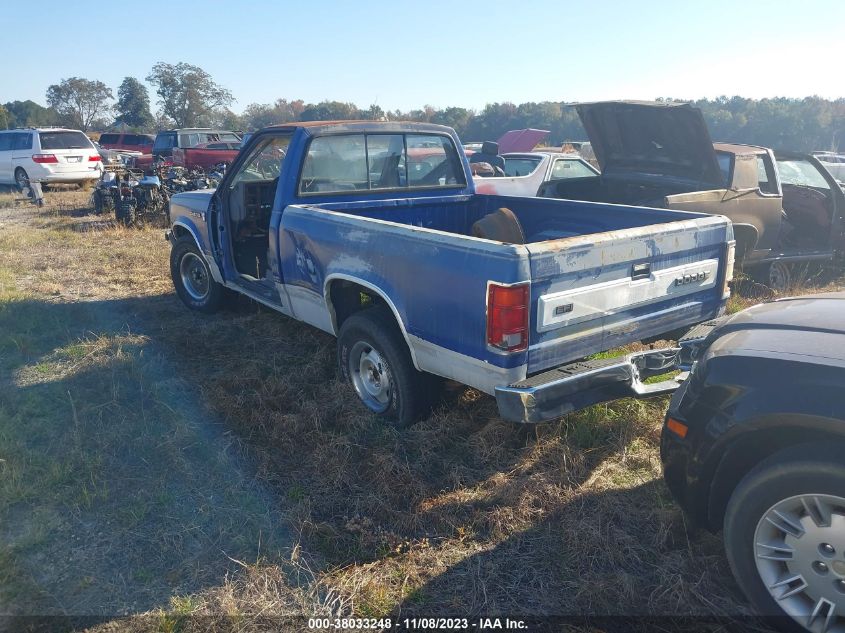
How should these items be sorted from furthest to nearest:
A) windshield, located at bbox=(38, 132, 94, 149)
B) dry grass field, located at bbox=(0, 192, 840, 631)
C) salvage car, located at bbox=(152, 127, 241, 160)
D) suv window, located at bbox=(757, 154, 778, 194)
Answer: salvage car, located at bbox=(152, 127, 241, 160) < windshield, located at bbox=(38, 132, 94, 149) < suv window, located at bbox=(757, 154, 778, 194) < dry grass field, located at bbox=(0, 192, 840, 631)

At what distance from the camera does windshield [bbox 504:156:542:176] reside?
1020cm

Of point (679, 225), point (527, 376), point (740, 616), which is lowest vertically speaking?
point (740, 616)

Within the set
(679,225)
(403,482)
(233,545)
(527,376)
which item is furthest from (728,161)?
(233,545)

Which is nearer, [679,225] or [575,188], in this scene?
[679,225]

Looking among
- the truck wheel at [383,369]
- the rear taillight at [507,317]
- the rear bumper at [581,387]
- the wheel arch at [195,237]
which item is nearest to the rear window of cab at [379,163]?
the truck wheel at [383,369]

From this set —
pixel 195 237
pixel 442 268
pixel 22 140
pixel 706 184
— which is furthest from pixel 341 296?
pixel 22 140

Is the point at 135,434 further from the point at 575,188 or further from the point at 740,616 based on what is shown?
the point at 575,188

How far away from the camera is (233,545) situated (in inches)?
120

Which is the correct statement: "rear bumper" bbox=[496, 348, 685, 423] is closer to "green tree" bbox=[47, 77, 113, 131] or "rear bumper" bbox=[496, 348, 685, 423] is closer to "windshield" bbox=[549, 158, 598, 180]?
"windshield" bbox=[549, 158, 598, 180]

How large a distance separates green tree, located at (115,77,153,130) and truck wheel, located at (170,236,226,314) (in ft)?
182

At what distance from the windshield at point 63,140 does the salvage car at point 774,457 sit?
18792 millimetres

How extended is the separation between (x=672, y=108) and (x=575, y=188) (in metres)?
1.75

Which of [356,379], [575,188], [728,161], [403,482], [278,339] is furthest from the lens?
[575,188]

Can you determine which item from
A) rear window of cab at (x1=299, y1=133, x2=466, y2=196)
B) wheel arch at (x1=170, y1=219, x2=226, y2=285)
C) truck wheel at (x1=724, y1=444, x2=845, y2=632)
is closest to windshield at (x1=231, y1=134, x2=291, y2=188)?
rear window of cab at (x1=299, y1=133, x2=466, y2=196)
